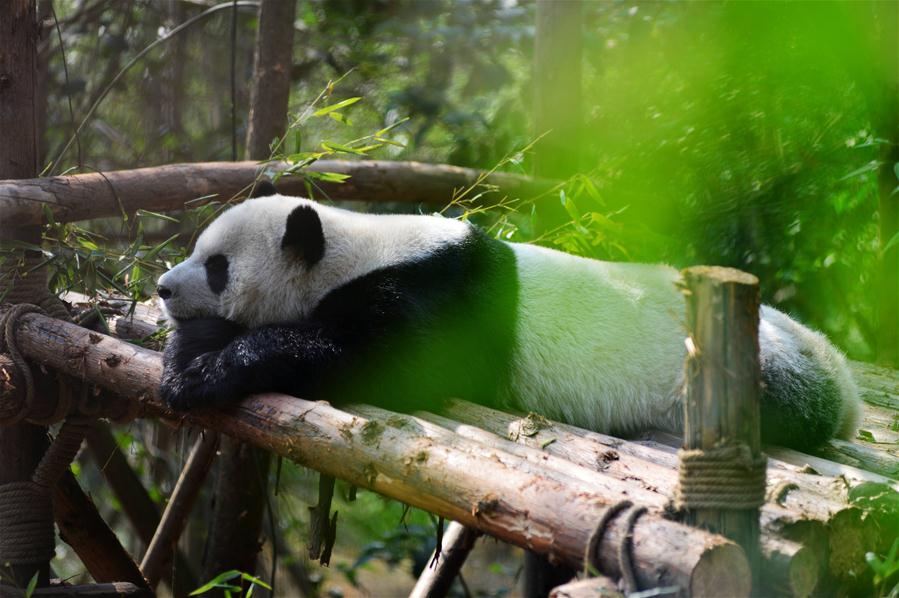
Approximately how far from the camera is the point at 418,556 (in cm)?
566

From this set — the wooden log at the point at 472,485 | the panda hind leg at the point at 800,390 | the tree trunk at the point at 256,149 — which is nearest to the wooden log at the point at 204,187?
the tree trunk at the point at 256,149

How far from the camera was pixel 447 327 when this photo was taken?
286cm

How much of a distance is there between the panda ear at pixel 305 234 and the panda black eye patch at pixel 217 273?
256mm

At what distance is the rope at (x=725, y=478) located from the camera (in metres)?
1.55

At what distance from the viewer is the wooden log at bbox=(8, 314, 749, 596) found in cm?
147

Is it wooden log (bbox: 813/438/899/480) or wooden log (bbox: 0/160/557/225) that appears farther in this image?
wooden log (bbox: 0/160/557/225)

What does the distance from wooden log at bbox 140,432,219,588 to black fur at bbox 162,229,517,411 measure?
70.1 inches

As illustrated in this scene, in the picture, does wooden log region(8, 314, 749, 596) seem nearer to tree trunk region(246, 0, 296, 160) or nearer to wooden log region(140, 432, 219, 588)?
wooden log region(140, 432, 219, 588)

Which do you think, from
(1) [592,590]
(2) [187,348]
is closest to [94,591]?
(2) [187,348]

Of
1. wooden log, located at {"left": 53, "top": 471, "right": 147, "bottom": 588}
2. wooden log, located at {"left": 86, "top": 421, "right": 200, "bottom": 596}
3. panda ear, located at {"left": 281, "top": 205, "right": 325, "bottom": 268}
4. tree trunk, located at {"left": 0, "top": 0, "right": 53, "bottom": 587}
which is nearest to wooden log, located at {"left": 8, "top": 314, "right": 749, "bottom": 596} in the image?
panda ear, located at {"left": 281, "top": 205, "right": 325, "bottom": 268}

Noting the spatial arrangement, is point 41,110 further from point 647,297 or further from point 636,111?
point 647,297

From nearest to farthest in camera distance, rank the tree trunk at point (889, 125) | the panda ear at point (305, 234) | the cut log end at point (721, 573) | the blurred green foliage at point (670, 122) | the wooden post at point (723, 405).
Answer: the cut log end at point (721, 573) < the wooden post at point (723, 405) < the panda ear at point (305, 234) < the tree trunk at point (889, 125) < the blurred green foliage at point (670, 122)

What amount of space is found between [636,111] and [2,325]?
11.0ft

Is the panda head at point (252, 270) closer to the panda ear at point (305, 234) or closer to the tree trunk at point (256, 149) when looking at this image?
the panda ear at point (305, 234)
